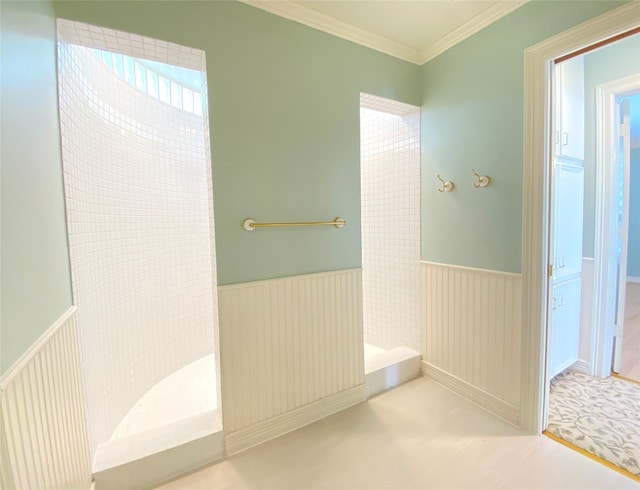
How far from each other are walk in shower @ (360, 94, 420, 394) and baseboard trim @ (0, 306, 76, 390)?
1.74 meters

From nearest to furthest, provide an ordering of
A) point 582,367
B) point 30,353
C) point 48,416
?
1. point 30,353
2. point 48,416
3. point 582,367

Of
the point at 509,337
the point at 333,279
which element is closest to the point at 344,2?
the point at 333,279

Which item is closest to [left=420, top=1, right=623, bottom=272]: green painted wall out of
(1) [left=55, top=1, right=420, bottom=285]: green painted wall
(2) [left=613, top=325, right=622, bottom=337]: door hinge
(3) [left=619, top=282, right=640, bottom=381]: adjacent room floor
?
(1) [left=55, top=1, right=420, bottom=285]: green painted wall

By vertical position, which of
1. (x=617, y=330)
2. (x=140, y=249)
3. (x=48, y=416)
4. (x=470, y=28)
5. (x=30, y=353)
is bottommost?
(x=617, y=330)

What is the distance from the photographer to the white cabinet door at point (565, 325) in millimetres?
2137

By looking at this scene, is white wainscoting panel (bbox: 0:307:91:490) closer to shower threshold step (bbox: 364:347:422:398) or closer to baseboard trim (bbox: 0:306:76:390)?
baseboard trim (bbox: 0:306:76:390)

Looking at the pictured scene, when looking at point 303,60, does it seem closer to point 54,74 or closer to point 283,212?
point 283,212

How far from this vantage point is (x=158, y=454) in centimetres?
143

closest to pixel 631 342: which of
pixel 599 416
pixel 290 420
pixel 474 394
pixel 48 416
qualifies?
pixel 599 416

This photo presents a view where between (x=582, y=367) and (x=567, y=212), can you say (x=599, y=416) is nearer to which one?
(x=582, y=367)

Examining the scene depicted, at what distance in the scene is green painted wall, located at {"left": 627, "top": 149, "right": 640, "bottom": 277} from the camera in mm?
4941

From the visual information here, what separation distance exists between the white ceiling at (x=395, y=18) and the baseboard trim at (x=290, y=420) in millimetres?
2247

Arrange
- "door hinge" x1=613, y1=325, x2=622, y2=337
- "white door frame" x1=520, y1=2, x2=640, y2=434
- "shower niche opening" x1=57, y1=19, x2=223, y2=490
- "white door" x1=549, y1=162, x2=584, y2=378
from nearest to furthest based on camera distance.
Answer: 1. "shower niche opening" x1=57, y1=19, x2=223, y2=490
2. "white door frame" x1=520, y1=2, x2=640, y2=434
3. "white door" x1=549, y1=162, x2=584, y2=378
4. "door hinge" x1=613, y1=325, x2=622, y2=337

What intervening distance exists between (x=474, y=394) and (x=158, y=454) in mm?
1849
